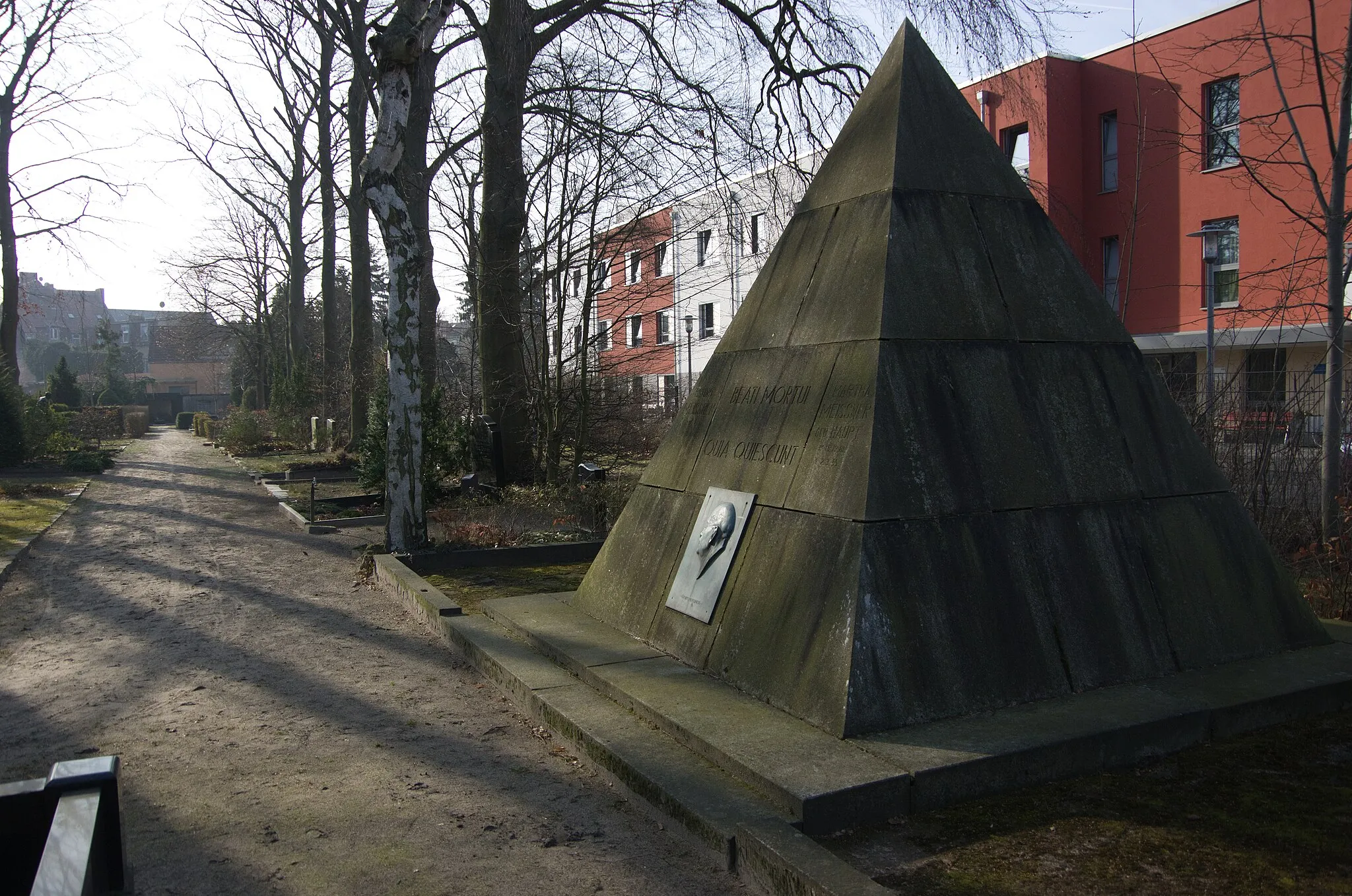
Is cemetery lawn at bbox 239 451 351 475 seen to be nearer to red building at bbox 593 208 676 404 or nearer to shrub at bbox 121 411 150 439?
red building at bbox 593 208 676 404

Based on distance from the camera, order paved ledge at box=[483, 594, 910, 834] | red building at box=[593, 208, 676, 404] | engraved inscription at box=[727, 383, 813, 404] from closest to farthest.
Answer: paved ledge at box=[483, 594, 910, 834], engraved inscription at box=[727, 383, 813, 404], red building at box=[593, 208, 676, 404]

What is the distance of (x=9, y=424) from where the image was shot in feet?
87.5

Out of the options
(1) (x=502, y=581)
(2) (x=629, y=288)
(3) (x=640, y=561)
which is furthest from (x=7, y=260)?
(3) (x=640, y=561)

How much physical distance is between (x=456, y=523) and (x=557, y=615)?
6.28 m

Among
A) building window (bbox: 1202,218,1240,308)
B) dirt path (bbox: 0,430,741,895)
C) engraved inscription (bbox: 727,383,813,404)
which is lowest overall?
dirt path (bbox: 0,430,741,895)

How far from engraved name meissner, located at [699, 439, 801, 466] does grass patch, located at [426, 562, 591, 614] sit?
10.2 feet

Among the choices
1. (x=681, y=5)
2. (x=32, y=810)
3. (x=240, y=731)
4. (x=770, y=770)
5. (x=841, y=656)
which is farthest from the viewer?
(x=681, y=5)

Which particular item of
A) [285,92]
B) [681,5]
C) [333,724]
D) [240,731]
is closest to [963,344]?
[333,724]

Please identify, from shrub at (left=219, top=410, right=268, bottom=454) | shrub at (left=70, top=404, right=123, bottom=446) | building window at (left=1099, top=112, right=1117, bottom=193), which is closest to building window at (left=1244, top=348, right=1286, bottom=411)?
building window at (left=1099, top=112, right=1117, bottom=193)

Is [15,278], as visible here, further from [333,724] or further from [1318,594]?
[1318,594]

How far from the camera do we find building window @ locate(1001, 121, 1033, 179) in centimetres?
2823

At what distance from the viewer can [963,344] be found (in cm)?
577

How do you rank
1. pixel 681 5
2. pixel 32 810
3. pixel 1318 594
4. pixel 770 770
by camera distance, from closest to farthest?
pixel 32 810 → pixel 770 770 → pixel 1318 594 → pixel 681 5

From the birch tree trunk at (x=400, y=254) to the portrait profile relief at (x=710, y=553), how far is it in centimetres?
603
